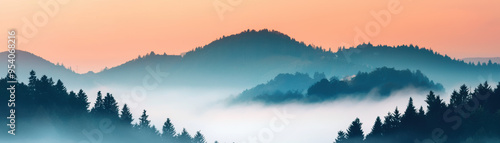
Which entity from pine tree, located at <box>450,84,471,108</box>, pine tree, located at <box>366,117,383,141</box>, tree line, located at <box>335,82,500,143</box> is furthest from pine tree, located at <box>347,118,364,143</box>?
pine tree, located at <box>450,84,471,108</box>

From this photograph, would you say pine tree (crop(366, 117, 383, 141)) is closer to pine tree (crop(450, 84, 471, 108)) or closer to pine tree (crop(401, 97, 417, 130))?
pine tree (crop(401, 97, 417, 130))

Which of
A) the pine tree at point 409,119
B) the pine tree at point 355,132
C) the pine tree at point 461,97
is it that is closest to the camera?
the pine tree at point 409,119

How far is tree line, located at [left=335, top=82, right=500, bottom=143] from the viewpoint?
15225 centimetres

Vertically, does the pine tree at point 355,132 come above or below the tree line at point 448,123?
above

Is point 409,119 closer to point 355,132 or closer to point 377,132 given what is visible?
point 377,132

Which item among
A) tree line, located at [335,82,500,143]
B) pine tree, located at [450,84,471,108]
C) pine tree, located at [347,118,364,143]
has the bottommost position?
tree line, located at [335,82,500,143]

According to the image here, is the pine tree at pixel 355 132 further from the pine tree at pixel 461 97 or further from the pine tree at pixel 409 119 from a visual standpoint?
the pine tree at pixel 461 97

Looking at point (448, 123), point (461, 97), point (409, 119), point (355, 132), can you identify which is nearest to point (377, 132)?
point (355, 132)

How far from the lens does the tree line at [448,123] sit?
152250 millimetres

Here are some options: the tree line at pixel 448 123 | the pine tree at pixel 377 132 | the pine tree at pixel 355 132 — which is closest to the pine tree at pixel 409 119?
the tree line at pixel 448 123

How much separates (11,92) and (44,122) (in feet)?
39.2

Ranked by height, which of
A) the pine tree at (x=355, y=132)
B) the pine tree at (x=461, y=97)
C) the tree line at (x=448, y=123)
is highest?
A: the pine tree at (x=461, y=97)

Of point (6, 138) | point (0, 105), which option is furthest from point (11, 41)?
point (0, 105)

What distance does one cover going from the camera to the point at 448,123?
16000cm
